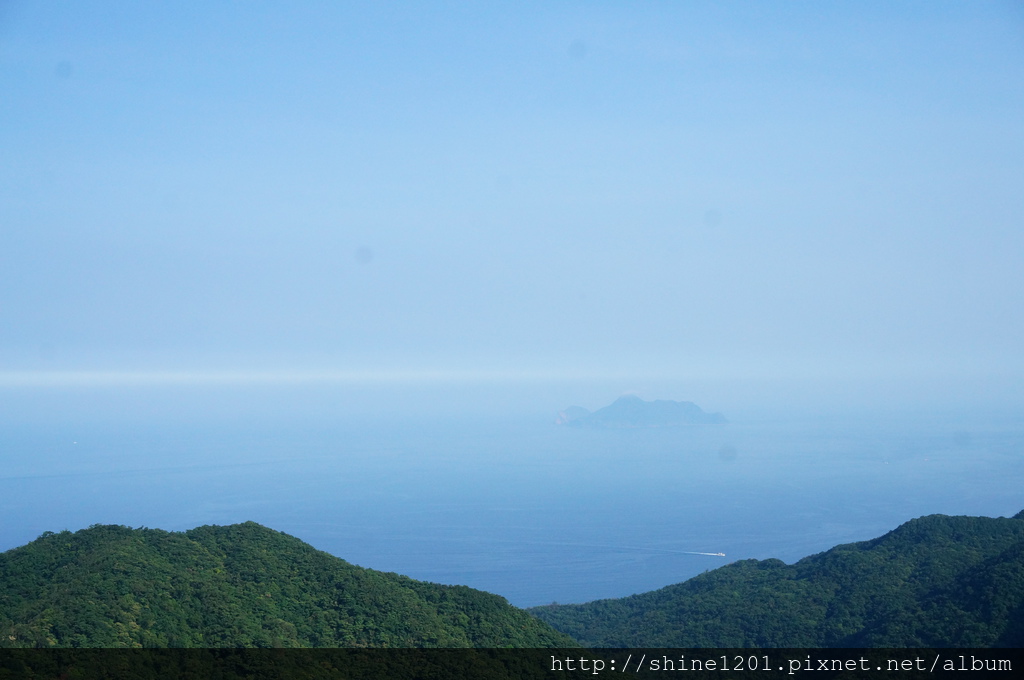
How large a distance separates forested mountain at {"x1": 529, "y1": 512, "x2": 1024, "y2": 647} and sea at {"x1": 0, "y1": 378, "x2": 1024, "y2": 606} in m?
24.0

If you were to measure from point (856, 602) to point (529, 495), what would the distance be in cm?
8560

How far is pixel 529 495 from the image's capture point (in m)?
117

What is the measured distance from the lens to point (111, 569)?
23109 mm

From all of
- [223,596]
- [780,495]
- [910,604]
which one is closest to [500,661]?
[223,596]

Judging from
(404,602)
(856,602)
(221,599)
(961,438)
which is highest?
(961,438)

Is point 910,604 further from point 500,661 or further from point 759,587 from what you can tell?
point 500,661

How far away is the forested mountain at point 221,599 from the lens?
20.5 meters

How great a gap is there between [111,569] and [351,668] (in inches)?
338

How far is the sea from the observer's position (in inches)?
3140

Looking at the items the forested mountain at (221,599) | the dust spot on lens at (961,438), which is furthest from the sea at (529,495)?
the forested mountain at (221,599)

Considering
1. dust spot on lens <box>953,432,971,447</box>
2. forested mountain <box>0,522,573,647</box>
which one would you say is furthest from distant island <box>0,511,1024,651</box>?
dust spot on lens <box>953,432,971,447</box>

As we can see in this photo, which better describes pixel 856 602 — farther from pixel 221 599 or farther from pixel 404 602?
pixel 221 599

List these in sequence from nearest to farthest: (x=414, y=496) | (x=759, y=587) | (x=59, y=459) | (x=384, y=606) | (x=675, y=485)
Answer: (x=384, y=606)
(x=759, y=587)
(x=414, y=496)
(x=675, y=485)
(x=59, y=459)

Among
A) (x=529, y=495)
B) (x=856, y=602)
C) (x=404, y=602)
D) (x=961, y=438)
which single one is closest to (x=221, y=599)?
(x=404, y=602)
